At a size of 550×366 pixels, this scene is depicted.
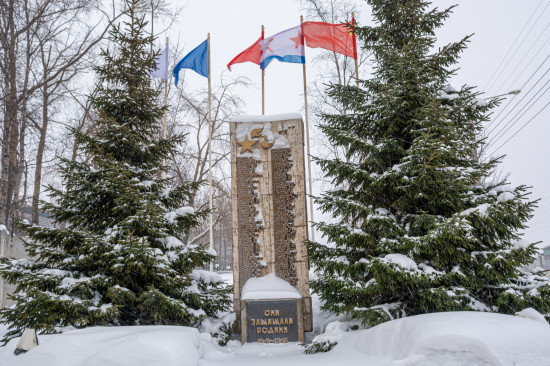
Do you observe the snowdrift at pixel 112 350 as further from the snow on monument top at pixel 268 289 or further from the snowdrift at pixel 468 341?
the snow on monument top at pixel 268 289

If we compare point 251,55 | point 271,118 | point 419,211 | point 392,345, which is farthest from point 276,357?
point 251,55

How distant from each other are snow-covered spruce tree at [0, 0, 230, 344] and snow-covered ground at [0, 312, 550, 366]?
0.82 metres

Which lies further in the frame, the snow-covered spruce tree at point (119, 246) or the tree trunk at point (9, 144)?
the tree trunk at point (9, 144)

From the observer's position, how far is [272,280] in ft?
23.3

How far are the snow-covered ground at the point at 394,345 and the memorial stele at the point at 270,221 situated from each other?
2.17m

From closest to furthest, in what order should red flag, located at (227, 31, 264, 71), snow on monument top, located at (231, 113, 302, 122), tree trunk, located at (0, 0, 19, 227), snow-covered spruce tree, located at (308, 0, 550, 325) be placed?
snow-covered spruce tree, located at (308, 0, 550, 325) < snow on monument top, located at (231, 113, 302, 122) < tree trunk, located at (0, 0, 19, 227) < red flag, located at (227, 31, 264, 71)

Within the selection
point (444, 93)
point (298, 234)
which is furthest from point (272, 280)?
point (444, 93)

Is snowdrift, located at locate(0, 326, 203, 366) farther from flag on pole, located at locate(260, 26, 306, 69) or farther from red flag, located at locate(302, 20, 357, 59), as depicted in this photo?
red flag, located at locate(302, 20, 357, 59)

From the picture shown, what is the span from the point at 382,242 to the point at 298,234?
257 cm

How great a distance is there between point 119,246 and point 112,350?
6.66ft

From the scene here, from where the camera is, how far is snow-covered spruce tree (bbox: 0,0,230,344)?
5.04 metres

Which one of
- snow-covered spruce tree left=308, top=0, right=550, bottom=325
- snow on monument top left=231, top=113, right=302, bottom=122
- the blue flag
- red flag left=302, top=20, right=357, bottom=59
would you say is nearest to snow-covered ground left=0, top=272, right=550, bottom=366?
snow-covered spruce tree left=308, top=0, right=550, bottom=325

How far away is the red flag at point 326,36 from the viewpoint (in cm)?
1150

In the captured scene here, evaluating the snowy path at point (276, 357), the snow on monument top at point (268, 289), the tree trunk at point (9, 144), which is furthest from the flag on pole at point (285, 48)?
the snowy path at point (276, 357)
